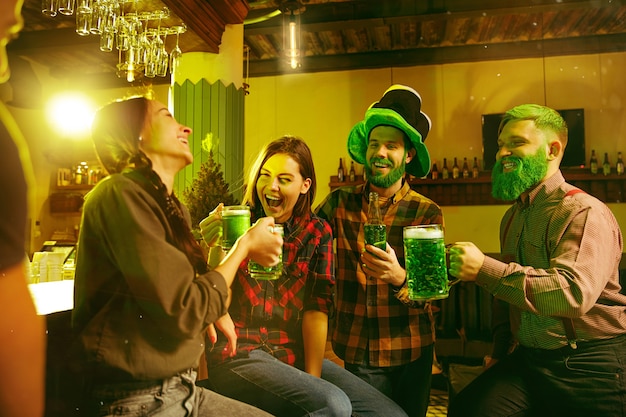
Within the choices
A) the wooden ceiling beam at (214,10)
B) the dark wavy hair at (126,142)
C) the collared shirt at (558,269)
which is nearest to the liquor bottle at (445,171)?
the wooden ceiling beam at (214,10)

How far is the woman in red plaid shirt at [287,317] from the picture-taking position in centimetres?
142

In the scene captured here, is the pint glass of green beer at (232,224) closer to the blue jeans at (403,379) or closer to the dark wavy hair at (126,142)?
the dark wavy hair at (126,142)

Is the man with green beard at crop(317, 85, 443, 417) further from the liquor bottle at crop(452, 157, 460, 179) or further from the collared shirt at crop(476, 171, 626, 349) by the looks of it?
the liquor bottle at crop(452, 157, 460, 179)

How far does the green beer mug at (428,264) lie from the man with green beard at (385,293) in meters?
0.31

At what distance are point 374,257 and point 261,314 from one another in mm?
410

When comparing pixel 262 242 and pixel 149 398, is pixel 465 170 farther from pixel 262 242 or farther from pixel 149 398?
pixel 149 398

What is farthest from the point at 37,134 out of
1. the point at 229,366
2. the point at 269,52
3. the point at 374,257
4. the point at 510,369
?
the point at 269,52

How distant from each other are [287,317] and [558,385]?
1101 mm

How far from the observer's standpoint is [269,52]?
6469mm

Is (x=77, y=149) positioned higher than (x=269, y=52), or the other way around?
(x=269, y=52)

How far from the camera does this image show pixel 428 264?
1.52m

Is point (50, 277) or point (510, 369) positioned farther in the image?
point (510, 369)

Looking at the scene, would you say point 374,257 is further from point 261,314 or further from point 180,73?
point 180,73

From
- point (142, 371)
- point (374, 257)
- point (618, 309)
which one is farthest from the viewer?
point (618, 309)
